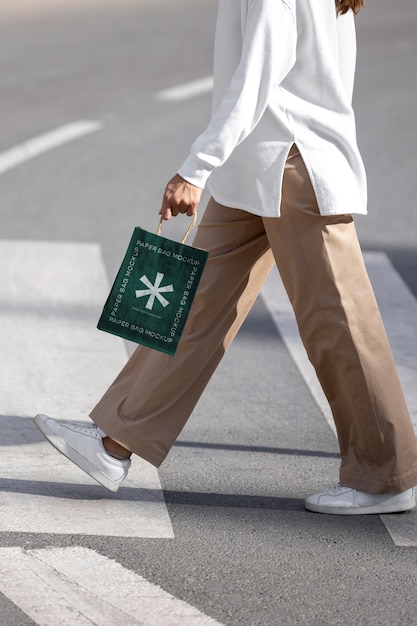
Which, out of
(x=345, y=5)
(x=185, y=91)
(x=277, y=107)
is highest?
(x=345, y=5)

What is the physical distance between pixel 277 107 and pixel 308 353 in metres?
0.75

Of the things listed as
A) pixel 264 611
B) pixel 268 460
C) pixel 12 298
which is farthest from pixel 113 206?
pixel 264 611

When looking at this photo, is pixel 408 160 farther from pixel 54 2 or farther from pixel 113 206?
pixel 54 2

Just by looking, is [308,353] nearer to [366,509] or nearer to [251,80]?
[366,509]

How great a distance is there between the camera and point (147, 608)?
3309 millimetres

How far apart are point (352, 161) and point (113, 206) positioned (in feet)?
13.8

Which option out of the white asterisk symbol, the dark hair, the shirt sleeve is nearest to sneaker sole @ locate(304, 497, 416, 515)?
the white asterisk symbol

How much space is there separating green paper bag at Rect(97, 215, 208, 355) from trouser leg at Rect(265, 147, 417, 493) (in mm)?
289

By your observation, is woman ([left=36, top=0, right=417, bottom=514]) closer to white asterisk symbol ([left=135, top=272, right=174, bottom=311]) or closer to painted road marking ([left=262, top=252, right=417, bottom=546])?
white asterisk symbol ([left=135, top=272, right=174, bottom=311])

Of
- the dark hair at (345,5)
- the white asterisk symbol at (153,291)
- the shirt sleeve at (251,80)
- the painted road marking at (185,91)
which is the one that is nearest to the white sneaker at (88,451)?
the white asterisk symbol at (153,291)

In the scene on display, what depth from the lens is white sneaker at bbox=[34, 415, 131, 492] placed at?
3963 millimetres

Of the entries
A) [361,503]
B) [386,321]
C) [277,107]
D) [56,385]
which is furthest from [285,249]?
[386,321]

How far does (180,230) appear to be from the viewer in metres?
7.59

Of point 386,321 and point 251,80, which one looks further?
point 386,321
